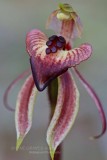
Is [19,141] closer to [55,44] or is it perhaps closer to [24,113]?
[24,113]

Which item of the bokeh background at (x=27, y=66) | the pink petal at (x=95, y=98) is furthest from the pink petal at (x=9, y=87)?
the pink petal at (x=95, y=98)

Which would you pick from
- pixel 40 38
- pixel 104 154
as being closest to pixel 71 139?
pixel 104 154

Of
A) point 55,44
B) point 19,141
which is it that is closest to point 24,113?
point 19,141

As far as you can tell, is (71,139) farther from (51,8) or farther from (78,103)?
(51,8)

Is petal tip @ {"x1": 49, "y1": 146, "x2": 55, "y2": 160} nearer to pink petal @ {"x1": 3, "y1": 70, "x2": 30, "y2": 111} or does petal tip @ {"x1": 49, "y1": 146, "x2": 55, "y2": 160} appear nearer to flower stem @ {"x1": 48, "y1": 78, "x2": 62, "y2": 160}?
flower stem @ {"x1": 48, "y1": 78, "x2": 62, "y2": 160}

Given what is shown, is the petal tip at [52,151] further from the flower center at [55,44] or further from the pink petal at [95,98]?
the flower center at [55,44]

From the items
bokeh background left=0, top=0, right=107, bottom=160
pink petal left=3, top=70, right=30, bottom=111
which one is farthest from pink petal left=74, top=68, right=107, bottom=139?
pink petal left=3, top=70, right=30, bottom=111
